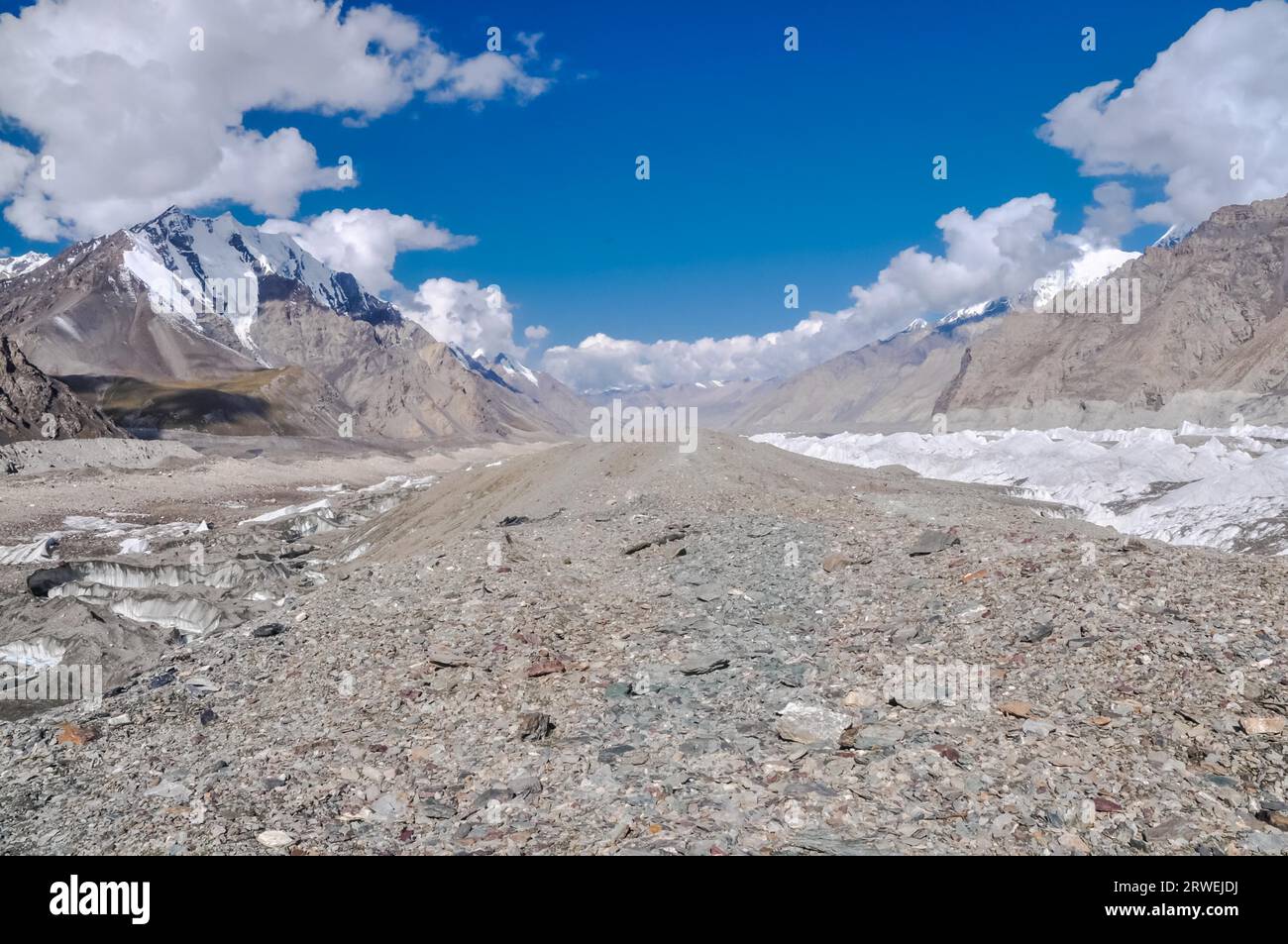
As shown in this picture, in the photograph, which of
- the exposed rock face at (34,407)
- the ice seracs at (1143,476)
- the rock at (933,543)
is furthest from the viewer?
the exposed rock face at (34,407)

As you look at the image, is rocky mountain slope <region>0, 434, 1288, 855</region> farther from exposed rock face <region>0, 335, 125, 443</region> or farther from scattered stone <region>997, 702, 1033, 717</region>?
exposed rock face <region>0, 335, 125, 443</region>

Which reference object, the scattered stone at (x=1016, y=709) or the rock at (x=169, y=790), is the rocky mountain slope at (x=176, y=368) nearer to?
the rock at (x=169, y=790)

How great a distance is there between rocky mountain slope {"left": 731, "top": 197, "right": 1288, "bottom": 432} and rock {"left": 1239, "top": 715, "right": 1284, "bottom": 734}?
347 feet

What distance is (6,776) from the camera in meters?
7.85
